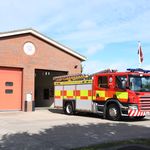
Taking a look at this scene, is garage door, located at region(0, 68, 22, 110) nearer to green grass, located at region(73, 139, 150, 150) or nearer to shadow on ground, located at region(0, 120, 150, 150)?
shadow on ground, located at region(0, 120, 150, 150)

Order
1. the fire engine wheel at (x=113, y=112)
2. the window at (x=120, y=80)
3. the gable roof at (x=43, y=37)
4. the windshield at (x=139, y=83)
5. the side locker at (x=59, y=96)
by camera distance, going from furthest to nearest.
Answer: the gable roof at (x=43, y=37) → the side locker at (x=59, y=96) → the fire engine wheel at (x=113, y=112) → the window at (x=120, y=80) → the windshield at (x=139, y=83)

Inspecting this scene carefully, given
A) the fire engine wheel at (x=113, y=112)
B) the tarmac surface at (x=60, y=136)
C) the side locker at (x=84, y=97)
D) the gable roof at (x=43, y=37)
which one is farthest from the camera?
the gable roof at (x=43, y=37)

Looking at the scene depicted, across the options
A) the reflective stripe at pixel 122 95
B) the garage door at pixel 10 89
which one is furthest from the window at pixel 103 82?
the garage door at pixel 10 89

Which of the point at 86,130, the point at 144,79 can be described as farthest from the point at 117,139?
the point at 144,79

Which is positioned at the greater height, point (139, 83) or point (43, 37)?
point (43, 37)

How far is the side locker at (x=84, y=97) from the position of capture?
19938 millimetres

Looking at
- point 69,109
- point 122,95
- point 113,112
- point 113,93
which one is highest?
point 113,93

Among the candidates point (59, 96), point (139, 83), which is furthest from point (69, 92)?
point (139, 83)

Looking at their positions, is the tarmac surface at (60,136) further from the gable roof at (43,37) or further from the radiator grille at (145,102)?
the gable roof at (43,37)

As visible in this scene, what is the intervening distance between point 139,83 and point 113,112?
74.1 inches

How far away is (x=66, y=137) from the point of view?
11945 mm

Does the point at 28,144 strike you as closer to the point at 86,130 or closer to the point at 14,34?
the point at 86,130

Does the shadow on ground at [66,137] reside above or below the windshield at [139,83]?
below

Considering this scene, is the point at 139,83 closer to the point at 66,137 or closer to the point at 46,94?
the point at 66,137
